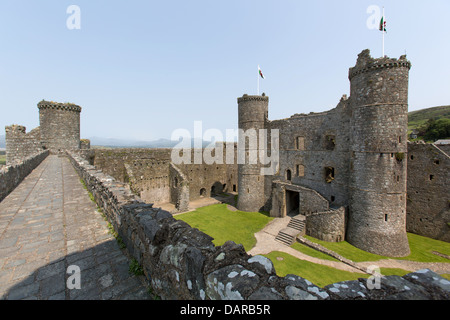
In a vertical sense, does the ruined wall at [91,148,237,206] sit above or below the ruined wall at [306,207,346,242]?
above

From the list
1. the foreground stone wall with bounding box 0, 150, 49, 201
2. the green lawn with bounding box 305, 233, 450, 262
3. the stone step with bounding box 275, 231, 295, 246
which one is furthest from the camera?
the stone step with bounding box 275, 231, 295, 246

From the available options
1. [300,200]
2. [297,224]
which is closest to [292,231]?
[297,224]

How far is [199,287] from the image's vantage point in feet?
8.00

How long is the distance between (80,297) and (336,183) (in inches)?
761

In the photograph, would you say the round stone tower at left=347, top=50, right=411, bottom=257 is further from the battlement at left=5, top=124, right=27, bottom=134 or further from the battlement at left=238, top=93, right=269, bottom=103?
the battlement at left=5, top=124, right=27, bottom=134

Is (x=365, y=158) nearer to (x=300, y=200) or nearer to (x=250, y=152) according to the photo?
(x=300, y=200)

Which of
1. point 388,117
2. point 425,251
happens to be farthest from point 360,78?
point 425,251

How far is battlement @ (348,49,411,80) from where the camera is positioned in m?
13.9

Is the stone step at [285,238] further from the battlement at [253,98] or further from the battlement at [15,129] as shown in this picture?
the battlement at [15,129]

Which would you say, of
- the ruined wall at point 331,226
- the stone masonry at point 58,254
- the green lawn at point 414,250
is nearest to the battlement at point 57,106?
the stone masonry at point 58,254

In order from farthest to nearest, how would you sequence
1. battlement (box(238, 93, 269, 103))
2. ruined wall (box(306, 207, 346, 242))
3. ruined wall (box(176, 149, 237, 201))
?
1. ruined wall (box(176, 149, 237, 201))
2. battlement (box(238, 93, 269, 103))
3. ruined wall (box(306, 207, 346, 242))

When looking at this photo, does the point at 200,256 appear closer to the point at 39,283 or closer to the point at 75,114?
the point at 39,283

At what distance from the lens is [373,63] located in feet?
46.9

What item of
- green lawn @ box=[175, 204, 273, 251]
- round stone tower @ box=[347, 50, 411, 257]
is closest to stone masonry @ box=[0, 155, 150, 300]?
green lawn @ box=[175, 204, 273, 251]
